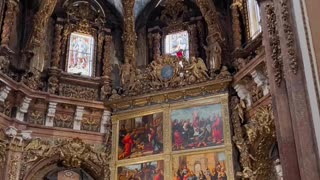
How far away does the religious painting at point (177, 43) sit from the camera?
13257mm

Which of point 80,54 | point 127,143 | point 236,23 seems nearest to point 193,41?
point 236,23

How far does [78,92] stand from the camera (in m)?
12.3

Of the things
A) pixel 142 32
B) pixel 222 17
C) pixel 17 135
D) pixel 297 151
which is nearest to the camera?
pixel 297 151

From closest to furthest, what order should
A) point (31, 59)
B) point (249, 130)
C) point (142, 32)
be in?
point (249, 130), point (31, 59), point (142, 32)

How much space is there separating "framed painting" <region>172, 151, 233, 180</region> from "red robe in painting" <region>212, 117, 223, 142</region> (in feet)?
1.25

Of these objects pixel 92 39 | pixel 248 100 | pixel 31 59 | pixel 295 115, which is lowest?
pixel 295 115

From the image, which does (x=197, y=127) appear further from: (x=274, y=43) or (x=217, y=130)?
(x=274, y=43)

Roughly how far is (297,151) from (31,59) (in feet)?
30.1

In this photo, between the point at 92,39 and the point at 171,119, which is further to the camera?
the point at 92,39

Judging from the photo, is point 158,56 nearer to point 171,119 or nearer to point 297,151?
point 171,119

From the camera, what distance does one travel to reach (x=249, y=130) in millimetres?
10266

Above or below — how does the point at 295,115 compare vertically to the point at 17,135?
below

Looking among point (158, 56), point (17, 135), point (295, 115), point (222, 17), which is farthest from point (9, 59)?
point (295, 115)

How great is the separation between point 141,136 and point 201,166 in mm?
1988
